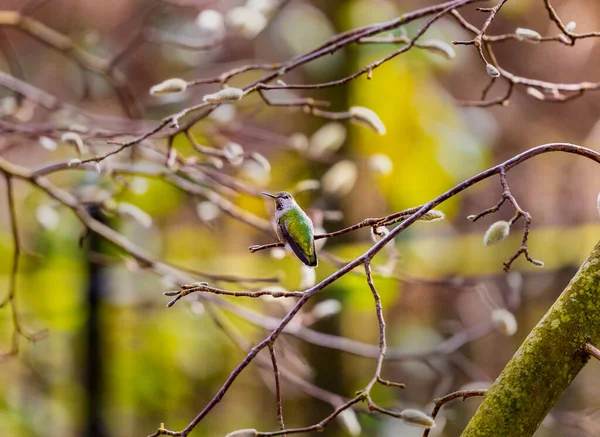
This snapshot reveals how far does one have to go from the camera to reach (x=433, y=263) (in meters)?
1.98

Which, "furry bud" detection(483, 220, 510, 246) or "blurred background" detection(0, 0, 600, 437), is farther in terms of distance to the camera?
"blurred background" detection(0, 0, 600, 437)

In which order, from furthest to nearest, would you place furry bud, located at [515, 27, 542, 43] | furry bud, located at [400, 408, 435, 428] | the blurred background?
the blurred background
furry bud, located at [515, 27, 542, 43]
furry bud, located at [400, 408, 435, 428]

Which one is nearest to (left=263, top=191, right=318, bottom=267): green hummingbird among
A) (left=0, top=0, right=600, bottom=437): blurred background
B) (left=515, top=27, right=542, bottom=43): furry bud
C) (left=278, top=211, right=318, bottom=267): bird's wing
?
(left=278, top=211, right=318, bottom=267): bird's wing

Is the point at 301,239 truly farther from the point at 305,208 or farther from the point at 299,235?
the point at 305,208

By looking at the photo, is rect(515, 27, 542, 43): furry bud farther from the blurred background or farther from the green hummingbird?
the blurred background

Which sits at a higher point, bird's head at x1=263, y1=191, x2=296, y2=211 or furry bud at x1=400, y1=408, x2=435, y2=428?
bird's head at x1=263, y1=191, x2=296, y2=211

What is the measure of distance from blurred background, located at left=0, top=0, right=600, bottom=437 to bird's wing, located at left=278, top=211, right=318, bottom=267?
2.02 ft

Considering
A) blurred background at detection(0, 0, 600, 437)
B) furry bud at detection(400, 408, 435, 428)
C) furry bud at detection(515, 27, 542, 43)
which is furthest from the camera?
blurred background at detection(0, 0, 600, 437)

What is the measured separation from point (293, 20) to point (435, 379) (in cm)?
121

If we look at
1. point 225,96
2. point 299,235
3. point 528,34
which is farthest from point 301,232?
point 528,34

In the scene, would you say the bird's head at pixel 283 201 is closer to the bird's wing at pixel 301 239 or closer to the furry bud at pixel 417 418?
the bird's wing at pixel 301 239

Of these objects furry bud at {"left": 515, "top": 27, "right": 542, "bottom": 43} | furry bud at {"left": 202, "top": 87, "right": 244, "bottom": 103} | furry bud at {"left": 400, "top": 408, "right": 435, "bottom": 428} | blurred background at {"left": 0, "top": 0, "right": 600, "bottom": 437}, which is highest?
blurred background at {"left": 0, "top": 0, "right": 600, "bottom": 437}

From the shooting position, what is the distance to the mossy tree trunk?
0.45 m

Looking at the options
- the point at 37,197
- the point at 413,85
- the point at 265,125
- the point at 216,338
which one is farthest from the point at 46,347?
the point at 413,85
